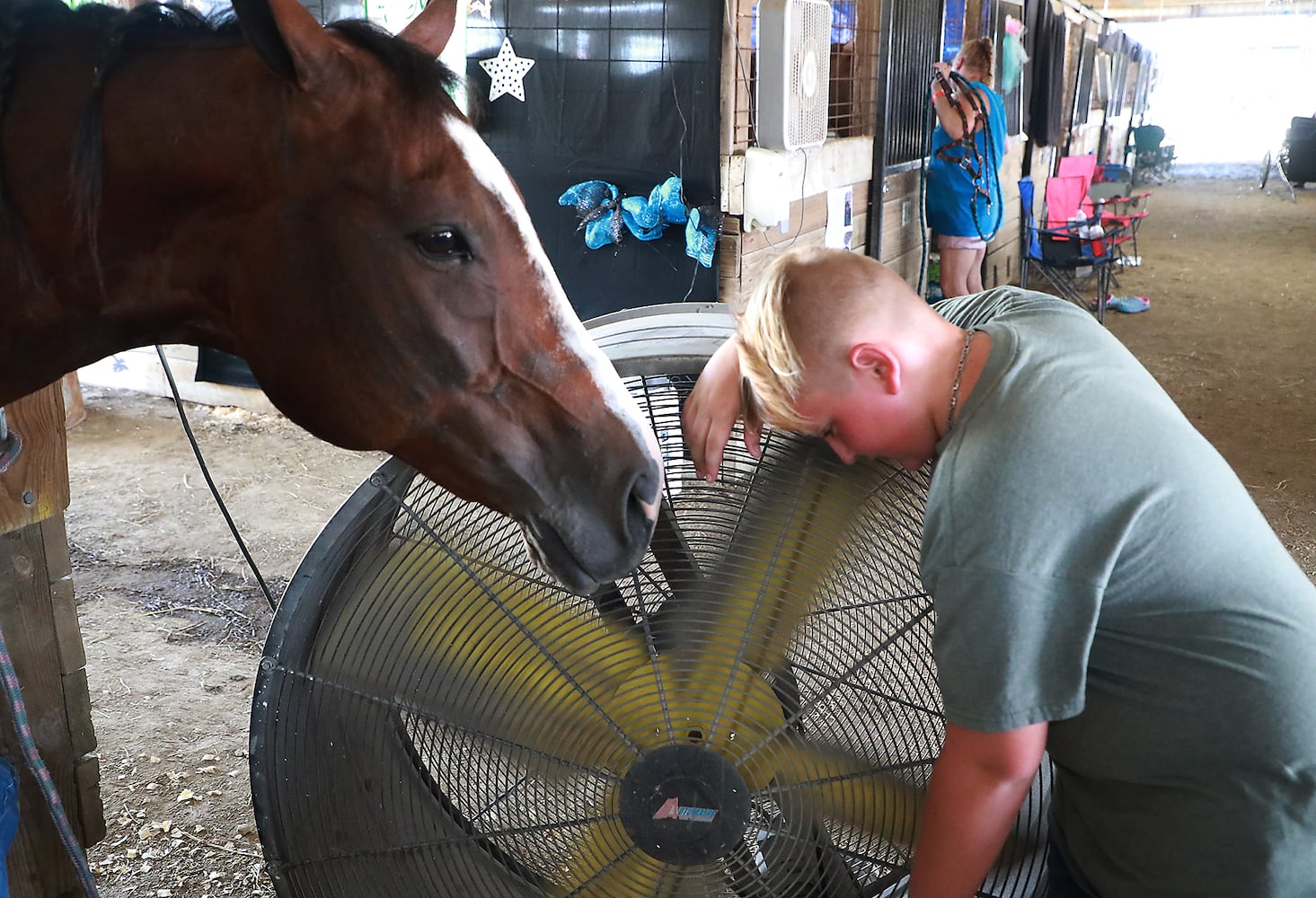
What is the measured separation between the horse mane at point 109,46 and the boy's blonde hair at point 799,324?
0.43m

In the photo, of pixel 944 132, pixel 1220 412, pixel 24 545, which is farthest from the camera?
pixel 944 132

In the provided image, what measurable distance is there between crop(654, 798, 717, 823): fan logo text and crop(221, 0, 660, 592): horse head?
353 mm

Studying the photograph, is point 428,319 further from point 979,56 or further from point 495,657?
point 979,56

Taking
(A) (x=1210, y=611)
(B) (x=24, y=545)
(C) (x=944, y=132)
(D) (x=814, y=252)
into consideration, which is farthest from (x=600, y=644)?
(C) (x=944, y=132)

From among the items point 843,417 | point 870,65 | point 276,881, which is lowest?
point 276,881

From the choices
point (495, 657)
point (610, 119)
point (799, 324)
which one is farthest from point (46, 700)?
point (610, 119)

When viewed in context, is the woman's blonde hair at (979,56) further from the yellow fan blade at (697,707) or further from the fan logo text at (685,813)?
the fan logo text at (685,813)

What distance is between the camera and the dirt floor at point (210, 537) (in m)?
2.24

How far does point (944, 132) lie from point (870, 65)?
0.72m

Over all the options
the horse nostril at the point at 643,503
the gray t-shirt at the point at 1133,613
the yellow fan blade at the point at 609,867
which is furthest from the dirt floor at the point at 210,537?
the yellow fan blade at the point at 609,867

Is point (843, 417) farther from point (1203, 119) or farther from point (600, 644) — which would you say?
point (1203, 119)

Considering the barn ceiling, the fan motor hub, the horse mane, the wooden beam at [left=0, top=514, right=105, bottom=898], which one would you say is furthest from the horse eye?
the barn ceiling

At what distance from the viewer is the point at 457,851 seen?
133 cm

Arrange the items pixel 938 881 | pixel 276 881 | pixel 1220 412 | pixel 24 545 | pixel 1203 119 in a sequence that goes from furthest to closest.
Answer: pixel 1203 119 < pixel 1220 412 < pixel 24 545 < pixel 276 881 < pixel 938 881
